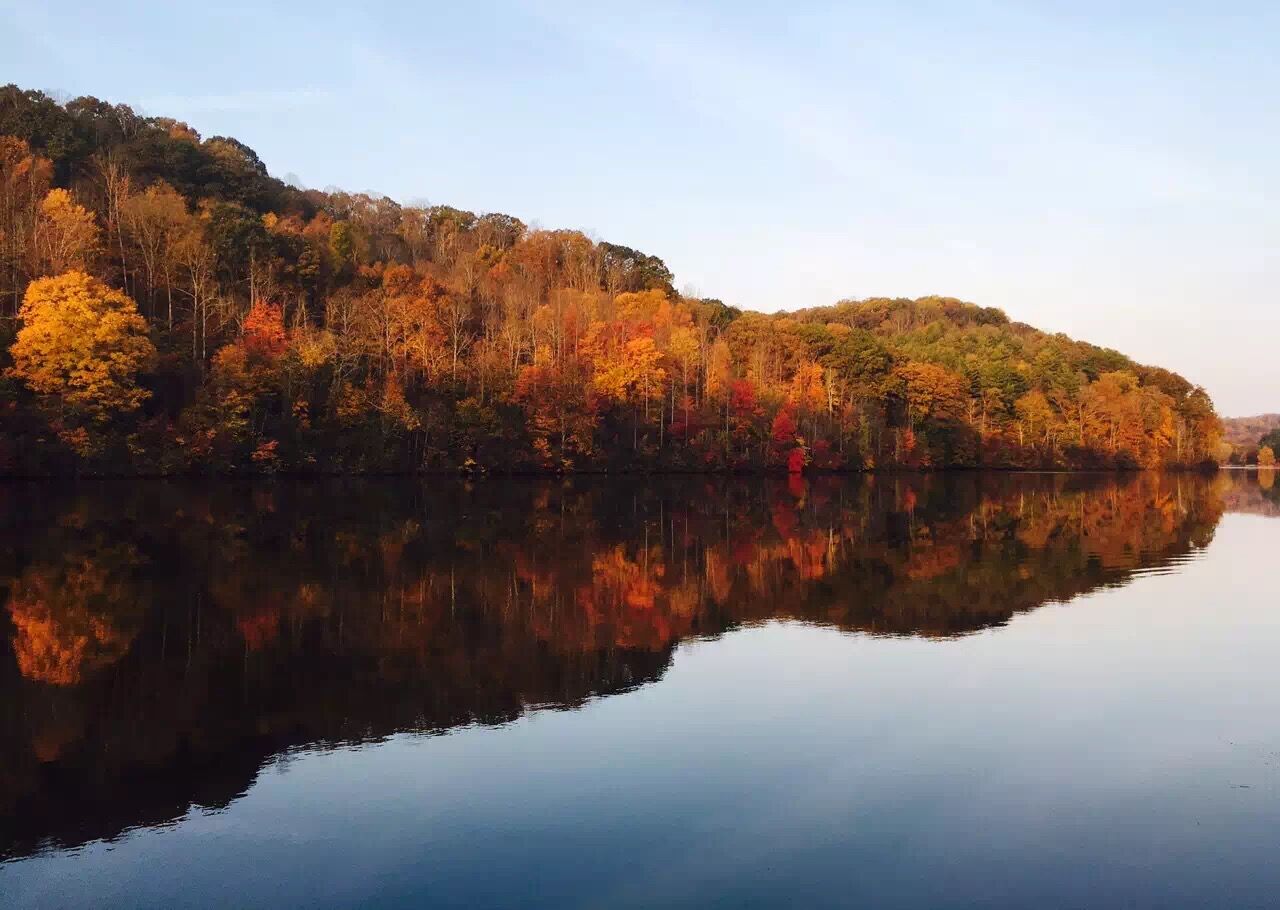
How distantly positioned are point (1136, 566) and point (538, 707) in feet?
55.8

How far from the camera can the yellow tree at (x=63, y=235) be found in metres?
49.6

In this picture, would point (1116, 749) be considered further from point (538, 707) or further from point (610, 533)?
point (610, 533)

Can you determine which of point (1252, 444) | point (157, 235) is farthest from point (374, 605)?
point (1252, 444)

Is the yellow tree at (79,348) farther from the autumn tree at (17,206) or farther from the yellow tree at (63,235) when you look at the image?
the yellow tree at (63,235)

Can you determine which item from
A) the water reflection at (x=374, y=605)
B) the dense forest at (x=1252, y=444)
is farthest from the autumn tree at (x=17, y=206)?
the dense forest at (x=1252, y=444)

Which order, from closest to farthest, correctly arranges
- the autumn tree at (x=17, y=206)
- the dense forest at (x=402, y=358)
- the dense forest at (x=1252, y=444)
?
the dense forest at (x=402, y=358)
the autumn tree at (x=17, y=206)
the dense forest at (x=1252, y=444)

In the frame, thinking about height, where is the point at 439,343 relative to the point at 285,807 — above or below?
above

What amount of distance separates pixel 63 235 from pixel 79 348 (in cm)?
1108

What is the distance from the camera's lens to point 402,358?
197 feet

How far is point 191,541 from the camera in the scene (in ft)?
75.9

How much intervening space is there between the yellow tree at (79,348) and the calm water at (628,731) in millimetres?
25756

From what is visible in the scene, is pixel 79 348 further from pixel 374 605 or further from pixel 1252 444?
pixel 1252 444

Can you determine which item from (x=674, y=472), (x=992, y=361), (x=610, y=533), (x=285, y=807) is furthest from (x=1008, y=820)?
(x=992, y=361)

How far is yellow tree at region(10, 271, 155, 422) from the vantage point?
43625 millimetres
